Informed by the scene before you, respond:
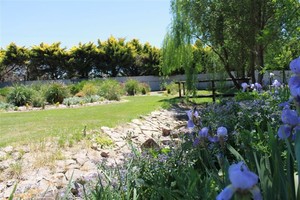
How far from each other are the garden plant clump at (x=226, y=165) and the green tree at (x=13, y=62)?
24715mm

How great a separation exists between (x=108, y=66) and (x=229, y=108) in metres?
24.1

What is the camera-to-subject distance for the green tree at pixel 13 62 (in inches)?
1021

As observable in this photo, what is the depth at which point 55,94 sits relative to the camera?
13164 mm

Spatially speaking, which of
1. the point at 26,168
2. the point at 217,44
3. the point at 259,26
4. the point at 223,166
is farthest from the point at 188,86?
the point at 223,166

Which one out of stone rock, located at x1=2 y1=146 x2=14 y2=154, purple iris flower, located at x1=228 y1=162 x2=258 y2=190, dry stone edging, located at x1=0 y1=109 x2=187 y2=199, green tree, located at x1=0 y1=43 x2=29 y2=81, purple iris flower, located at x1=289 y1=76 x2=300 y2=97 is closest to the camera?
purple iris flower, located at x1=228 y1=162 x2=258 y2=190

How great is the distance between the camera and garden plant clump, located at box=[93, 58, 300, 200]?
994 mm

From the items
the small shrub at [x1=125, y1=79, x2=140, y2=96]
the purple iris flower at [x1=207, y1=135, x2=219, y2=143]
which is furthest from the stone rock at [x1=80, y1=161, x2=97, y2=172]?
the small shrub at [x1=125, y1=79, x2=140, y2=96]

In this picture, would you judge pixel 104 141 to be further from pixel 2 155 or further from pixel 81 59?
pixel 81 59

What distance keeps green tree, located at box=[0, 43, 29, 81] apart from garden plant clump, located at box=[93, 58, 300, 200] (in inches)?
973

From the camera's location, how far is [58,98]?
13.2m

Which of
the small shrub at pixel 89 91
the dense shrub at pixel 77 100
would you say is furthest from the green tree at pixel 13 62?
the dense shrub at pixel 77 100

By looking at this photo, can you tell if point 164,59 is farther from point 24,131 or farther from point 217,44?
point 24,131

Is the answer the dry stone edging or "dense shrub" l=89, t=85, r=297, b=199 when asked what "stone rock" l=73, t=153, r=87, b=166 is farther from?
"dense shrub" l=89, t=85, r=297, b=199

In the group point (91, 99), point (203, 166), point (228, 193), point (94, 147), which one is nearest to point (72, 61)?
point (91, 99)
